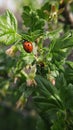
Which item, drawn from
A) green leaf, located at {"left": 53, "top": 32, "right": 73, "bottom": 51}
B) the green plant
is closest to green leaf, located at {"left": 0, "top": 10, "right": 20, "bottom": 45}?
the green plant

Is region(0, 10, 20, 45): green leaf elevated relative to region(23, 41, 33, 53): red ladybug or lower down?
elevated

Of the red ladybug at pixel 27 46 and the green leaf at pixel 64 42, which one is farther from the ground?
the red ladybug at pixel 27 46

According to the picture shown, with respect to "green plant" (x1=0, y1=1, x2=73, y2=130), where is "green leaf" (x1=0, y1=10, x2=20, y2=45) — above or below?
above

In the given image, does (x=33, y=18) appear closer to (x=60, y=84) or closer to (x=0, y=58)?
(x=60, y=84)

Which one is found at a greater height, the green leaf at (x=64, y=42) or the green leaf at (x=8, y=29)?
the green leaf at (x=8, y=29)

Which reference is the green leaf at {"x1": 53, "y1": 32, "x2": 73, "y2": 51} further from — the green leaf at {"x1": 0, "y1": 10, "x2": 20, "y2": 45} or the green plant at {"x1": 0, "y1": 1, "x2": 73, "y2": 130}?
the green leaf at {"x1": 0, "y1": 10, "x2": 20, "y2": 45}

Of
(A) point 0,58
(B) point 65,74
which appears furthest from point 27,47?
(A) point 0,58

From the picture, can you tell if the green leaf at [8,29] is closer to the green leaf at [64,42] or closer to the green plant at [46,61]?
the green plant at [46,61]

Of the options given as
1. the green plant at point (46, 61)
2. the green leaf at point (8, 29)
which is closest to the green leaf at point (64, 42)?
the green plant at point (46, 61)
